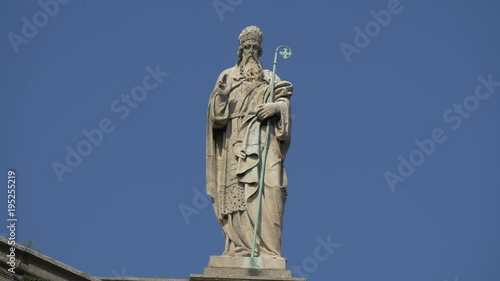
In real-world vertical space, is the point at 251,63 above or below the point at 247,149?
above

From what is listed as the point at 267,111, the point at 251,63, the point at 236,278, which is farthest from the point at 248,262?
the point at 251,63

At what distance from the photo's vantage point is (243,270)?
86.0ft

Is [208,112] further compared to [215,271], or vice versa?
[208,112]

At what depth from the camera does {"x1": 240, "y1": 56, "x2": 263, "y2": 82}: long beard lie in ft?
93.5

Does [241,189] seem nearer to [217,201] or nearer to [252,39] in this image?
[217,201]

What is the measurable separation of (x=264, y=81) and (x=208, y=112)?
132cm

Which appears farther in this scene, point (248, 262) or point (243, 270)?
point (248, 262)

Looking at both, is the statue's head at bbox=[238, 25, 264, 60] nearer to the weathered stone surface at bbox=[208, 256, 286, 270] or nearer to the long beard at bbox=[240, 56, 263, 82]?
the long beard at bbox=[240, 56, 263, 82]

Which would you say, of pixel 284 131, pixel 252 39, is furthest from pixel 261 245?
pixel 252 39

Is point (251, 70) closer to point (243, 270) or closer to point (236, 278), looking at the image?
point (243, 270)

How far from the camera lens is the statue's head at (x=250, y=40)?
28.6 meters

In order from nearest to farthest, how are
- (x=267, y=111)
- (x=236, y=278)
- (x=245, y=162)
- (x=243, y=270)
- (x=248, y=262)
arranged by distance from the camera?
1. (x=236, y=278)
2. (x=243, y=270)
3. (x=248, y=262)
4. (x=245, y=162)
5. (x=267, y=111)

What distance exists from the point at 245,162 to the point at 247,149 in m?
0.26

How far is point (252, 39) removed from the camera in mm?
28594
